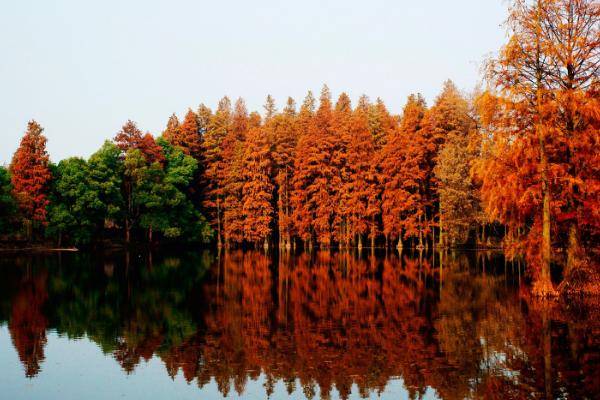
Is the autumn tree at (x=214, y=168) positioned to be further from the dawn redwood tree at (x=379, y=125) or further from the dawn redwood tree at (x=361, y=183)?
the dawn redwood tree at (x=379, y=125)

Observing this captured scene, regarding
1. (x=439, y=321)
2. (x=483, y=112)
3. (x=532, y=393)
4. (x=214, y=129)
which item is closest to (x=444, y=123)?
(x=214, y=129)

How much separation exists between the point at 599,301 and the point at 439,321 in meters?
7.82

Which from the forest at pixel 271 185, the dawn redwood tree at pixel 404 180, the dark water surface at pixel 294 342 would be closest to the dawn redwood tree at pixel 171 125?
the forest at pixel 271 185

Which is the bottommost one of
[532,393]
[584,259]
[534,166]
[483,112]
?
[532,393]

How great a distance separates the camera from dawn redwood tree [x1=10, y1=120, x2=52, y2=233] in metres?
67.7

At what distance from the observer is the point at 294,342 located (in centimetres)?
1628

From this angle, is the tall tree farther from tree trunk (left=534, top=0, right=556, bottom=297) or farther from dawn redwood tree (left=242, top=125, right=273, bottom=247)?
tree trunk (left=534, top=0, right=556, bottom=297)

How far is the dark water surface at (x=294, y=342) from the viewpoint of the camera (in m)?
12.2

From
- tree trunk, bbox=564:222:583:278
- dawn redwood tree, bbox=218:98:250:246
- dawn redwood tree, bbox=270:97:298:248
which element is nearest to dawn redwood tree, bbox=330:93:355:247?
dawn redwood tree, bbox=270:97:298:248

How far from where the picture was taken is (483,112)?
25766 mm

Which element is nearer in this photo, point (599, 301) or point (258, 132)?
point (599, 301)

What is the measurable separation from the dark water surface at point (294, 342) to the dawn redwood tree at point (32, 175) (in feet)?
134

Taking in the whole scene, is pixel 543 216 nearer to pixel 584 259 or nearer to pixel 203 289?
pixel 584 259

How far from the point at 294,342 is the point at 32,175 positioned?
63.6m
